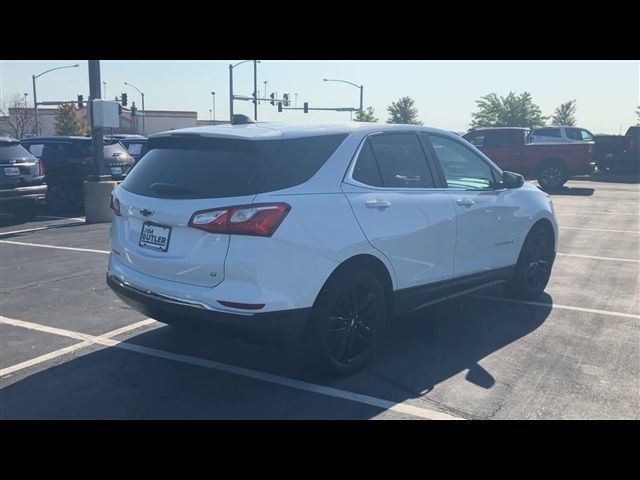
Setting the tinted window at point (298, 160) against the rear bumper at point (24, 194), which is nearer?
the tinted window at point (298, 160)

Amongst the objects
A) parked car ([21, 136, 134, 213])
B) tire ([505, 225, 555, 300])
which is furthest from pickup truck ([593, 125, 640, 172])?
tire ([505, 225, 555, 300])

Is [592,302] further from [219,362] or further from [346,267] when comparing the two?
[219,362]

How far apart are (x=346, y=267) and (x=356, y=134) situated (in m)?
1.05

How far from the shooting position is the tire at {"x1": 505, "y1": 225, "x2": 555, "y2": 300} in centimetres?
657

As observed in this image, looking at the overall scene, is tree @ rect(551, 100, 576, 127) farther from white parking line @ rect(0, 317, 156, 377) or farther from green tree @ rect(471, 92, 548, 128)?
white parking line @ rect(0, 317, 156, 377)

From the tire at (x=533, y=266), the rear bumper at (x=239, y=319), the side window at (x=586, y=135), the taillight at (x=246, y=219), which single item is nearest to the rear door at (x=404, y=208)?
the taillight at (x=246, y=219)

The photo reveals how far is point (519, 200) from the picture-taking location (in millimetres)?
6375

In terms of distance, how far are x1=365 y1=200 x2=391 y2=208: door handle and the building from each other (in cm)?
5176

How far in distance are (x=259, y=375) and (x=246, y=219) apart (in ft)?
4.20

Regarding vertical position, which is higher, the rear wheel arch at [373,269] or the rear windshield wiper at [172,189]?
the rear windshield wiper at [172,189]

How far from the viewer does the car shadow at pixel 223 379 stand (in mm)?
4031

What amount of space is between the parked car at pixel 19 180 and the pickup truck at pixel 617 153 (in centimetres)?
2214

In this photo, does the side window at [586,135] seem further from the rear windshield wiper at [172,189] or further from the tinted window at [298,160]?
the rear windshield wiper at [172,189]
